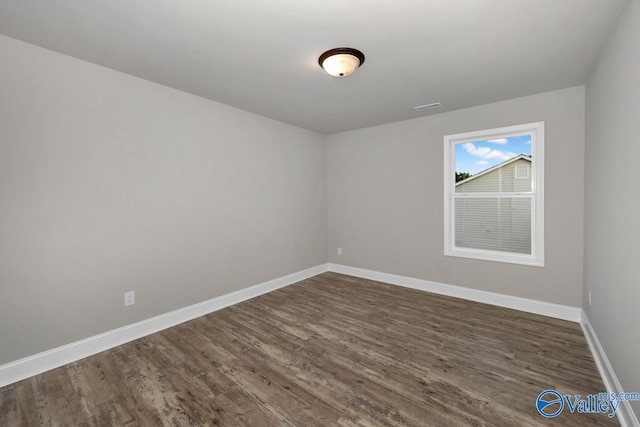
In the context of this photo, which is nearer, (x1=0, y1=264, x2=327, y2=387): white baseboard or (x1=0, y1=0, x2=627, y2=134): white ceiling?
(x1=0, y1=0, x2=627, y2=134): white ceiling

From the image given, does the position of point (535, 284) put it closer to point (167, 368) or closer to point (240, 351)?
point (240, 351)

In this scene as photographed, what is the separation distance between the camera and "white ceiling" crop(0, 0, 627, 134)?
5.58ft

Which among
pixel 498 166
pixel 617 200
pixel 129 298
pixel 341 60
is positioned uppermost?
pixel 341 60

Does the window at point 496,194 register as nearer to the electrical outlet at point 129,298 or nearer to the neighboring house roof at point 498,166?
the neighboring house roof at point 498,166

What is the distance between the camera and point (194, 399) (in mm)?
1852

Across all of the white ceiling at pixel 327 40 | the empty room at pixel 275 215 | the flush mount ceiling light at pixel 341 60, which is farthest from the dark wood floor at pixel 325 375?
the white ceiling at pixel 327 40

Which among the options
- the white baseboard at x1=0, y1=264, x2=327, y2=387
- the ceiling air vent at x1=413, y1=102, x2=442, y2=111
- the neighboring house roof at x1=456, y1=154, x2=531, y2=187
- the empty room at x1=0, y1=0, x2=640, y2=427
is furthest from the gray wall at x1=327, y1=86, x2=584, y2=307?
the white baseboard at x1=0, y1=264, x2=327, y2=387

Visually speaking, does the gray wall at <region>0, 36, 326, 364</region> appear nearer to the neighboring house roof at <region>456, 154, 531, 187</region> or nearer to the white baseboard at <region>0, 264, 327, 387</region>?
the white baseboard at <region>0, 264, 327, 387</region>

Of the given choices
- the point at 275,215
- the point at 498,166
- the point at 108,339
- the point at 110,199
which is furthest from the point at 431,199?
the point at 108,339

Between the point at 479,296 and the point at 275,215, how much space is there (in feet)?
9.96

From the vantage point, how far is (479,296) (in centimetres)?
354

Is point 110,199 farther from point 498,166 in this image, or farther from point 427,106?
point 498,166

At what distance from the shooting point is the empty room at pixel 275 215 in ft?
5.75

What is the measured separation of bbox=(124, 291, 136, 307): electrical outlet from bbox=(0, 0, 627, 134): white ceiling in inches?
84.0
